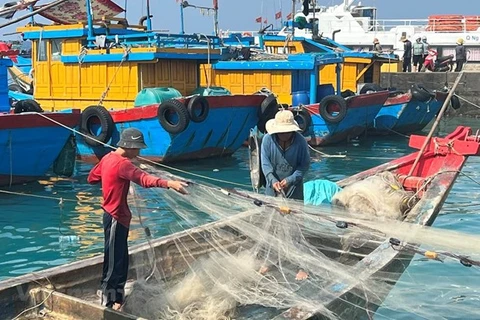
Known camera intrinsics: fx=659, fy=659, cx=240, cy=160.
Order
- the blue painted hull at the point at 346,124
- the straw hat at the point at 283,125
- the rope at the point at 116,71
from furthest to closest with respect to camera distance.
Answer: the blue painted hull at the point at 346,124, the rope at the point at 116,71, the straw hat at the point at 283,125

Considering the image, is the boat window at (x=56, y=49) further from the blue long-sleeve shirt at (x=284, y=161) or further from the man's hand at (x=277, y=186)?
the man's hand at (x=277, y=186)

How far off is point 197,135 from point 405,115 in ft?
27.9

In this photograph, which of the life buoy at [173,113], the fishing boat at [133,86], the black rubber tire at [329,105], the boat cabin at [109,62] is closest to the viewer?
the life buoy at [173,113]

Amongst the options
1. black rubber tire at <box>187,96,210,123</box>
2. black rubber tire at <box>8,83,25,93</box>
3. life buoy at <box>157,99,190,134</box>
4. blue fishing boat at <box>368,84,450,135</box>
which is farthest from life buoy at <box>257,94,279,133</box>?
black rubber tire at <box>8,83,25,93</box>

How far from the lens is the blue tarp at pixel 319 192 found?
24.3ft

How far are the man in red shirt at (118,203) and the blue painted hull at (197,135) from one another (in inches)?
323

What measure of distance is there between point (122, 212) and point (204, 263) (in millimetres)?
933

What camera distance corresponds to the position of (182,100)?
12.8 m

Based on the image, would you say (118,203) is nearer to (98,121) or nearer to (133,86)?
(98,121)

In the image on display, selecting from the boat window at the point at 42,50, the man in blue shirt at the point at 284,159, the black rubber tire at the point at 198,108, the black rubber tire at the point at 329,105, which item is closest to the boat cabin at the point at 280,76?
the black rubber tire at the point at 329,105

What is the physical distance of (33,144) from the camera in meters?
11.0

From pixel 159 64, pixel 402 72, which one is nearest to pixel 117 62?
pixel 159 64

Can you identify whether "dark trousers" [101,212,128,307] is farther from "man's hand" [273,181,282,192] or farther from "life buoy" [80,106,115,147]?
"life buoy" [80,106,115,147]

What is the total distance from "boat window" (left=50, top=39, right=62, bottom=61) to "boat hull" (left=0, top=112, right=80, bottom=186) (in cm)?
Answer: 496
